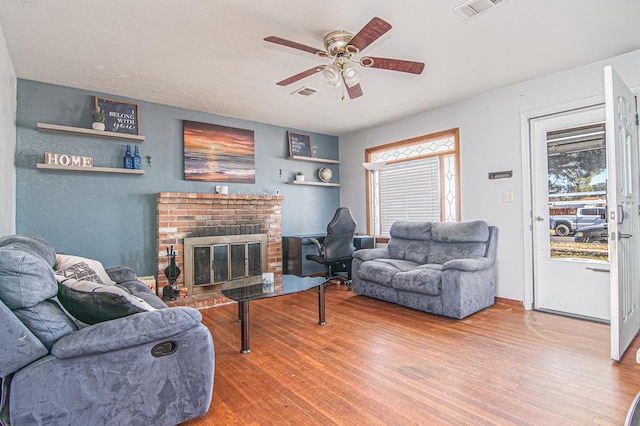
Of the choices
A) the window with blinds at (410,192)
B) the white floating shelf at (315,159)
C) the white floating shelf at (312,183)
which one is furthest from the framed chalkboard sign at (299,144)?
the window with blinds at (410,192)

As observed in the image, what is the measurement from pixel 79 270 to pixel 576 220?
4706 millimetres

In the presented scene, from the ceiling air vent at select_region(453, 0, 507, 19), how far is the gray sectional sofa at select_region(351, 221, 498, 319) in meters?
2.19

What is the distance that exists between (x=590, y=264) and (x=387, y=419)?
296 centimetres

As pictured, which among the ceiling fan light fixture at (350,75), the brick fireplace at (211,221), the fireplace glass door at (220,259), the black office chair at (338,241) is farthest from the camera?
the black office chair at (338,241)

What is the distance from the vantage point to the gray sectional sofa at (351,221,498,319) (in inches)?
132

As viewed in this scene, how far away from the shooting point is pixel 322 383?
2129 mm

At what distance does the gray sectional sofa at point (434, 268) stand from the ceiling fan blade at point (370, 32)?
228 centimetres

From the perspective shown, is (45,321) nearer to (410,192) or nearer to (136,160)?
(136,160)

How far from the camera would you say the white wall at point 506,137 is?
3.37 m

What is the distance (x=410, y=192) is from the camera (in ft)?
17.2

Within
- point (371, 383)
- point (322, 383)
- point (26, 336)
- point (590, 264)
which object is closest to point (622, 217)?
point (590, 264)

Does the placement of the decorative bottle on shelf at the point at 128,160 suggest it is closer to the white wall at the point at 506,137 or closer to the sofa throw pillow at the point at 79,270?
the sofa throw pillow at the point at 79,270

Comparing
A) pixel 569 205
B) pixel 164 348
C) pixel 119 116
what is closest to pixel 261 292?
pixel 164 348

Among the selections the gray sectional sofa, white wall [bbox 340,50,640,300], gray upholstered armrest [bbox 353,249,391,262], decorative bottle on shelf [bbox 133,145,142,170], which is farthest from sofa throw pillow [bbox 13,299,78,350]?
white wall [bbox 340,50,640,300]
